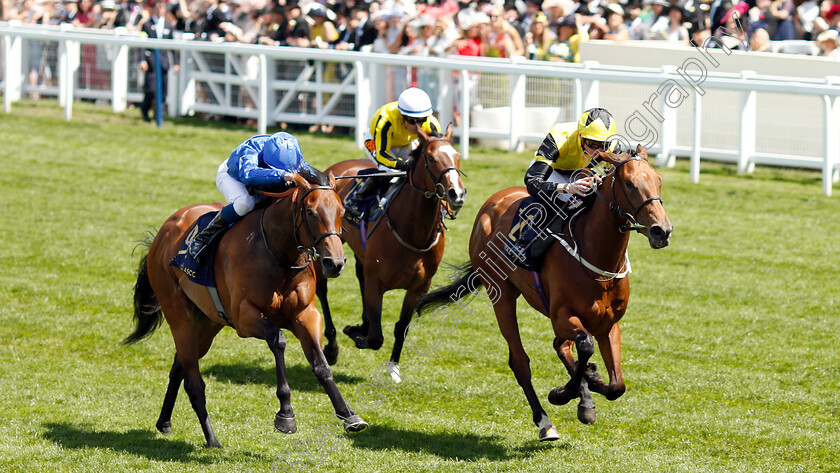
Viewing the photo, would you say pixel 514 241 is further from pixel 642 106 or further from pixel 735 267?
pixel 642 106

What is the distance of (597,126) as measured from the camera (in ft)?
20.0

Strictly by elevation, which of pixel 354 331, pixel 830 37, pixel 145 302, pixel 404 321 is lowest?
pixel 354 331

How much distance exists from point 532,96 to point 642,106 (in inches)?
53.2

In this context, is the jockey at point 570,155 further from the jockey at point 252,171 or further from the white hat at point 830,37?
the white hat at point 830,37

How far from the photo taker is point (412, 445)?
617 cm

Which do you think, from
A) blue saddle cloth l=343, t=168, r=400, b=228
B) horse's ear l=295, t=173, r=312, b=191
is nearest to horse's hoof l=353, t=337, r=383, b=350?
blue saddle cloth l=343, t=168, r=400, b=228

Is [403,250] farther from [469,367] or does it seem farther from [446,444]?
[446,444]

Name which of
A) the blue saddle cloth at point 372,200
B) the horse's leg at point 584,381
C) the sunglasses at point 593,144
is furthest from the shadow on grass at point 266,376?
the sunglasses at point 593,144

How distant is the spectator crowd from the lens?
45.5ft

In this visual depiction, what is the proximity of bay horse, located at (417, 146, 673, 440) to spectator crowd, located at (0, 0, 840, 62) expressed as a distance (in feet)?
26.1

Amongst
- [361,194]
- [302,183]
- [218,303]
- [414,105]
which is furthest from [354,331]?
[302,183]

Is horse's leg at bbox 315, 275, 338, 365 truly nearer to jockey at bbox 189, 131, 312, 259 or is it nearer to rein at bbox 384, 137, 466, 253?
rein at bbox 384, 137, 466, 253

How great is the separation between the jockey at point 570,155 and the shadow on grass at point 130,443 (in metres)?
2.17

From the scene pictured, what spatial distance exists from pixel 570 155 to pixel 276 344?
207cm
